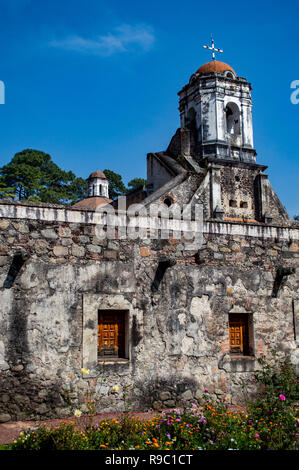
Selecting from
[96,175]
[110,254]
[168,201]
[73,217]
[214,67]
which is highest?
[214,67]

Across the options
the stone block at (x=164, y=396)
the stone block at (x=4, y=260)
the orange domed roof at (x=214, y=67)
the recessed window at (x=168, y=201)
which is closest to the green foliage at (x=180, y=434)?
the stone block at (x=164, y=396)

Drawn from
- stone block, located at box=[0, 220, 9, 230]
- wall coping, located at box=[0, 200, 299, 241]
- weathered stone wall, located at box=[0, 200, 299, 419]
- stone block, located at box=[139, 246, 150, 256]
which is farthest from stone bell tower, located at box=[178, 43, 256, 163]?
stone block, located at box=[0, 220, 9, 230]

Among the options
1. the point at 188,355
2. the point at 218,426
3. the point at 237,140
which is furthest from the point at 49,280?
the point at 237,140

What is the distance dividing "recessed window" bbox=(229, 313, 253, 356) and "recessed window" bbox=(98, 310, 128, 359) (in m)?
2.07

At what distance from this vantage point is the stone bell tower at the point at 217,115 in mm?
26469

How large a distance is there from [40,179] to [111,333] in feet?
134

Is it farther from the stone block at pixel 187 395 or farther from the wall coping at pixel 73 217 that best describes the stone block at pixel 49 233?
the stone block at pixel 187 395

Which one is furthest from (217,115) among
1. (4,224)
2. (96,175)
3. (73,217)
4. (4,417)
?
(4,417)

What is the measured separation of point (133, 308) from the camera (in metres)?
8.16

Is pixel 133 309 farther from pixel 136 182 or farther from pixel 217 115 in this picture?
pixel 136 182

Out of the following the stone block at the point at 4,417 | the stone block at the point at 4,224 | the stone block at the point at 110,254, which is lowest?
the stone block at the point at 4,417

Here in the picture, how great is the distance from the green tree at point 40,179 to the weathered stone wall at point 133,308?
3638 cm
